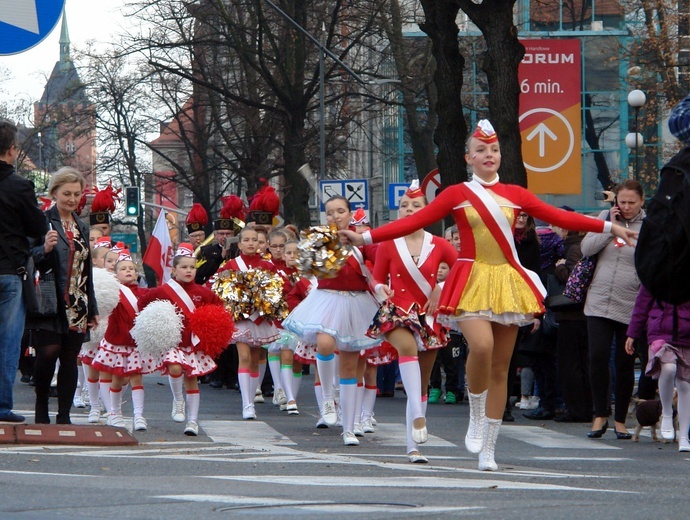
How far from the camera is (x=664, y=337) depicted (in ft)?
38.3

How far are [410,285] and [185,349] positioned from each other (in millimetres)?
2770

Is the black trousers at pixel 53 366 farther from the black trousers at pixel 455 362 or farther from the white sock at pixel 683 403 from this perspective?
the black trousers at pixel 455 362

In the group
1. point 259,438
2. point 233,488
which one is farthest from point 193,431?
point 233,488

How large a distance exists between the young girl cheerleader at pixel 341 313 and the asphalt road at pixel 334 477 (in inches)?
28.0

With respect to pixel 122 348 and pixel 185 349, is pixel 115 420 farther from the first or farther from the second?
pixel 185 349

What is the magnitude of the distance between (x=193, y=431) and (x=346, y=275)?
186 centimetres

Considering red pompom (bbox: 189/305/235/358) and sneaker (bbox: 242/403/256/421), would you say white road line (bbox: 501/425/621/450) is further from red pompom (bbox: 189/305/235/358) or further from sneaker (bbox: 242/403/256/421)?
red pompom (bbox: 189/305/235/358)

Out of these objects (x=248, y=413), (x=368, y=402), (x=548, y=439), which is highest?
(x=368, y=402)

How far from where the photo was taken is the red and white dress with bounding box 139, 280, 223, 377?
42.2 ft

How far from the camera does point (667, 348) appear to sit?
11.6 metres

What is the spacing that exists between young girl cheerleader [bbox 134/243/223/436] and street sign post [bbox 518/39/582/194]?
293 inches

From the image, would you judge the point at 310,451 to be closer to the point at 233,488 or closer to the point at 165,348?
the point at 165,348

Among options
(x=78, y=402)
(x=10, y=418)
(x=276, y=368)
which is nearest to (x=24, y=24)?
(x=10, y=418)

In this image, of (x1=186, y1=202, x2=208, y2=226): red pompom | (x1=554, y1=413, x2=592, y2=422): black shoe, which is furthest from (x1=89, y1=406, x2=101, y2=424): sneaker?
(x1=186, y1=202, x2=208, y2=226): red pompom
